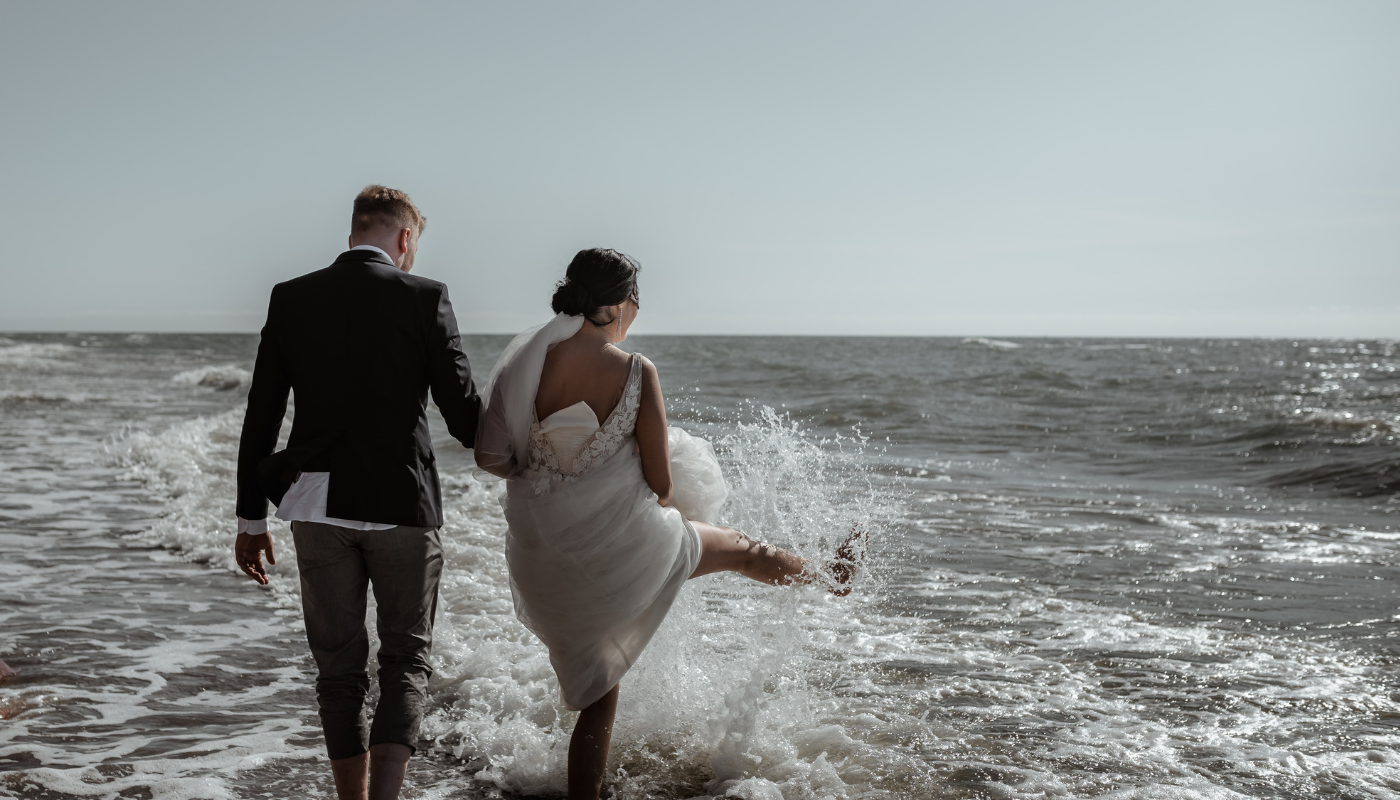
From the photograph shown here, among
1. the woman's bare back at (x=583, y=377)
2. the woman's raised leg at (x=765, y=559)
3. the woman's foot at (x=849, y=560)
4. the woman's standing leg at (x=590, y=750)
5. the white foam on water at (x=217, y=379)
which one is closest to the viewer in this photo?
the woman's bare back at (x=583, y=377)

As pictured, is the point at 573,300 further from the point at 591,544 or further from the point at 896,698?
the point at 896,698

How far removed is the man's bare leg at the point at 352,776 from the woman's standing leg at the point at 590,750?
68 cm

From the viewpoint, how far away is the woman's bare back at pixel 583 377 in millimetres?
2938

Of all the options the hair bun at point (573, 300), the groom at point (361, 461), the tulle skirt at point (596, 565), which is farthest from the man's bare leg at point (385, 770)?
the hair bun at point (573, 300)

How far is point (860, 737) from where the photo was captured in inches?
159

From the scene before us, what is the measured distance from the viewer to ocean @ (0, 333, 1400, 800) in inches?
146

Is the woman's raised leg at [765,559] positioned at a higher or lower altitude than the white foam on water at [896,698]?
higher

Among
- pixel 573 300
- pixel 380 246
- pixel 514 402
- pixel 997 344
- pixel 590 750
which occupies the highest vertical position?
pixel 997 344

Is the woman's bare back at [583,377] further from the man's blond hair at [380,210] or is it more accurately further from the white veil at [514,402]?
the man's blond hair at [380,210]

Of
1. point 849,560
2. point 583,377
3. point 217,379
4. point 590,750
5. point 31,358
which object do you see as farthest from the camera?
point 31,358

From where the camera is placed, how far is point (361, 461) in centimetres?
260

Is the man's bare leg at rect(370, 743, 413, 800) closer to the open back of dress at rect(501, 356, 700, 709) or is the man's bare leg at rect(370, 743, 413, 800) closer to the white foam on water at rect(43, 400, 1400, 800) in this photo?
the open back of dress at rect(501, 356, 700, 709)

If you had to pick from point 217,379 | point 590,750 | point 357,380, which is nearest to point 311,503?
point 357,380

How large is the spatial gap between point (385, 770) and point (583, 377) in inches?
49.7
